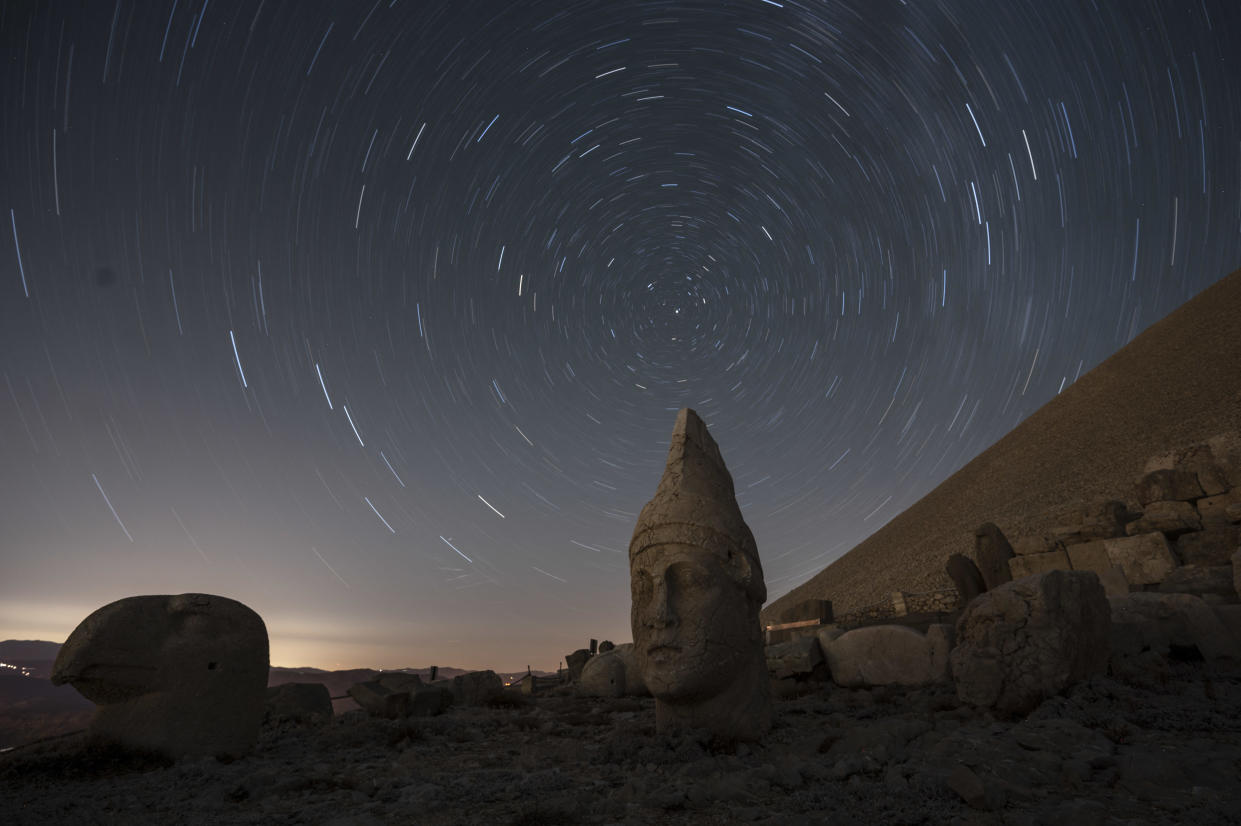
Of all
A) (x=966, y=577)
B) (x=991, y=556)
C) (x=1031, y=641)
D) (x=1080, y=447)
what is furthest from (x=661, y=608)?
(x=1080, y=447)

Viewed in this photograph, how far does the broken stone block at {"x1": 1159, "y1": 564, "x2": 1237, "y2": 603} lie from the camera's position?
11008 mm

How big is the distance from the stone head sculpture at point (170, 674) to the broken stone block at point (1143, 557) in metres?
19.0

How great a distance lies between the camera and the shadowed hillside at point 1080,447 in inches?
1500

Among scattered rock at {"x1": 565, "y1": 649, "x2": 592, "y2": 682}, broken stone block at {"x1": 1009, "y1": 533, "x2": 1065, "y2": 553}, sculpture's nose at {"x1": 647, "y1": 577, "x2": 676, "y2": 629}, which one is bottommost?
scattered rock at {"x1": 565, "y1": 649, "x2": 592, "y2": 682}

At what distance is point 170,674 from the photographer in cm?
661

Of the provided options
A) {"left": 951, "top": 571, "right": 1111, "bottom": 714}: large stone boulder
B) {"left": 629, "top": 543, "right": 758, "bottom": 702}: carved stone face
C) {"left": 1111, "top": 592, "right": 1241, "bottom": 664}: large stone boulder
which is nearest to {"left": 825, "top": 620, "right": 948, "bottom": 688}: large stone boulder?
{"left": 1111, "top": 592, "right": 1241, "bottom": 664}: large stone boulder

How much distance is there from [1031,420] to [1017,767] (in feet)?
212

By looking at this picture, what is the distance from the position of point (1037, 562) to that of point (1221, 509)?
4.42m

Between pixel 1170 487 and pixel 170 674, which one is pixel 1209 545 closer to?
pixel 1170 487

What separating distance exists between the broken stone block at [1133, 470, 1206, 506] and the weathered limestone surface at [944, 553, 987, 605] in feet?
17.3

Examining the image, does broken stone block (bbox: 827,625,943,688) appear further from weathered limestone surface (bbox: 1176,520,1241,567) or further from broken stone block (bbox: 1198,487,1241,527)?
broken stone block (bbox: 1198,487,1241,527)

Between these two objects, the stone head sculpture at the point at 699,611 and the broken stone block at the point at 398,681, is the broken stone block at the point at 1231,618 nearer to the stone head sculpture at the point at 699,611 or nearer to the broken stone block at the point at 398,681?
the stone head sculpture at the point at 699,611

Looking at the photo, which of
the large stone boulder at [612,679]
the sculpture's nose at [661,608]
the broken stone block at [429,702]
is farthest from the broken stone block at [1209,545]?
the broken stone block at [429,702]

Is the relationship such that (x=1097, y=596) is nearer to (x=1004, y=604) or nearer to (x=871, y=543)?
(x=1004, y=604)
